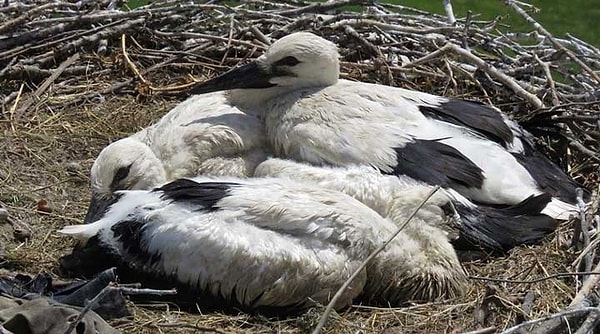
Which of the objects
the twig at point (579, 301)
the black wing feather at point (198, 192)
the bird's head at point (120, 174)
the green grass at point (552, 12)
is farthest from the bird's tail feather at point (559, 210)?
the green grass at point (552, 12)

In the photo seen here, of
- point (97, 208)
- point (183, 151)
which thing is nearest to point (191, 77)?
point (183, 151)

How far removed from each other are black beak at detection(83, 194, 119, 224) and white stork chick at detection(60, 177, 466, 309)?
0.21 meters

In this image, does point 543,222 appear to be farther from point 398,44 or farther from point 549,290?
point 398,44

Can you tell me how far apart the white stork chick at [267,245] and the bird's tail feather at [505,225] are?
0.26 meters

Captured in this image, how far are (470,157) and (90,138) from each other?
2021mm

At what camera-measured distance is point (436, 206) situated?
4312 mm

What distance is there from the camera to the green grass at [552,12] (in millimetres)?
9789

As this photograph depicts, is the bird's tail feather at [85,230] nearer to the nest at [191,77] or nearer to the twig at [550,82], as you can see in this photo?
the nest at [191,77]

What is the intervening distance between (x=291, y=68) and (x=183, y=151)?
2.17 feet

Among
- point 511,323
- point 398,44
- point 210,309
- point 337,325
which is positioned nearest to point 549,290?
point 511,323

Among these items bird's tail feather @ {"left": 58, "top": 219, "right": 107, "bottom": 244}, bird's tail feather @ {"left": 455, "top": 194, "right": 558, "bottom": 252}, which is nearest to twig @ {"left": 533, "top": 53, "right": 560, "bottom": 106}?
bird's tail feather @ {"left": 455, "top": 194, "right": 558, "bottom": 252}

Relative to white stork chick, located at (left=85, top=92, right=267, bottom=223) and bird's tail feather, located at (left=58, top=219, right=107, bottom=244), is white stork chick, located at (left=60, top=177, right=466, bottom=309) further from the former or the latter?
white stork chick, located at (left=85, top=92, right=267, bottom=223)

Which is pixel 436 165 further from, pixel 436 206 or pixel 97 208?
pixel 97 208

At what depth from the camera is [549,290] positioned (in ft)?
13.4
